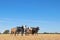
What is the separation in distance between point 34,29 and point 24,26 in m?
3.50

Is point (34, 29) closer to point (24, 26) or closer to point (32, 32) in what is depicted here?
point (32, 32)

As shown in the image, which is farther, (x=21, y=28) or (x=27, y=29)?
(x=27, y=29)

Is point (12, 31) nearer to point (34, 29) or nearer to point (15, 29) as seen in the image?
point (15, 29)

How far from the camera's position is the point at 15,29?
35719 millimetres

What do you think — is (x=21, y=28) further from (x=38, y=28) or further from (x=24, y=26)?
(x=38, y=28)

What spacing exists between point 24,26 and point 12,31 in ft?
8.41

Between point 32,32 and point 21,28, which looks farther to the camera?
point 32,32

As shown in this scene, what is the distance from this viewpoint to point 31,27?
39.1 meters

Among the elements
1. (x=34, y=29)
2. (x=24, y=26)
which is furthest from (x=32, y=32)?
(x=24, y=26)

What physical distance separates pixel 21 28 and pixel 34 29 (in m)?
4.63

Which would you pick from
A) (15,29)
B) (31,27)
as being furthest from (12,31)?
(31,27)

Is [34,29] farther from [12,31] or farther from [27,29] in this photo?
[12,31]

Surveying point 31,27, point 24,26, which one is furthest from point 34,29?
point 24,26

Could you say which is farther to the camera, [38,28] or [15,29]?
[38,28]
